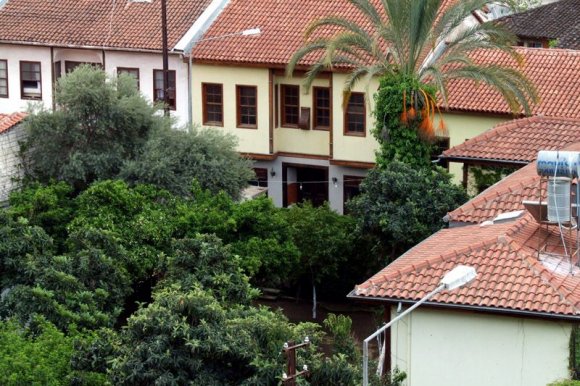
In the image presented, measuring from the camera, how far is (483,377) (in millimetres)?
23125

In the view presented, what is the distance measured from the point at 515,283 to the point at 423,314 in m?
1.67

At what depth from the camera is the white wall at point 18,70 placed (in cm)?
4647

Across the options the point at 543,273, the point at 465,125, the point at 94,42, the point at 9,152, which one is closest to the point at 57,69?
the point at 94,42

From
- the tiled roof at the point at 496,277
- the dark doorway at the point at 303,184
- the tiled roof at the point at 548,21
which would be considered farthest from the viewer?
the tiled roof at the point at 548,21

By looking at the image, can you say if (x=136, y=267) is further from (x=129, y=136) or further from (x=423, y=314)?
(x=423, y=314)

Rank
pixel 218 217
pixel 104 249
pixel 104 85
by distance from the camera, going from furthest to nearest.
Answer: pixel 104 85, pixel 218 217, pixel 104 249

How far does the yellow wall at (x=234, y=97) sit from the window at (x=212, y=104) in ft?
0.43

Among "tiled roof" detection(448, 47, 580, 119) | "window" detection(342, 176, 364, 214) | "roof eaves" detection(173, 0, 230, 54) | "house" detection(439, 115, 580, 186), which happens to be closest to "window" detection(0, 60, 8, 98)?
"roof eaves" detection(173, 0, 230, 54)

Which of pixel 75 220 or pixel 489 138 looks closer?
pixel 75 220

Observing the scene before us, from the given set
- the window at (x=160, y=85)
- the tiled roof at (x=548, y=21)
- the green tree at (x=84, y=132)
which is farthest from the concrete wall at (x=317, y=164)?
the tiled roof at (x=548, y=21)

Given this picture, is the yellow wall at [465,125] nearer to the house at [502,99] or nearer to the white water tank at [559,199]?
the house at [502,99]

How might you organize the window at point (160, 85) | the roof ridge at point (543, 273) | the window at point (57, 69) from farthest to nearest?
the window at point (57, 69), the window at point (160, 85), the roof ridge at point (543, 273)

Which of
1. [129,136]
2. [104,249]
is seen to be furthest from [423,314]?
[129,136]

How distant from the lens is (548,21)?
57.3m
